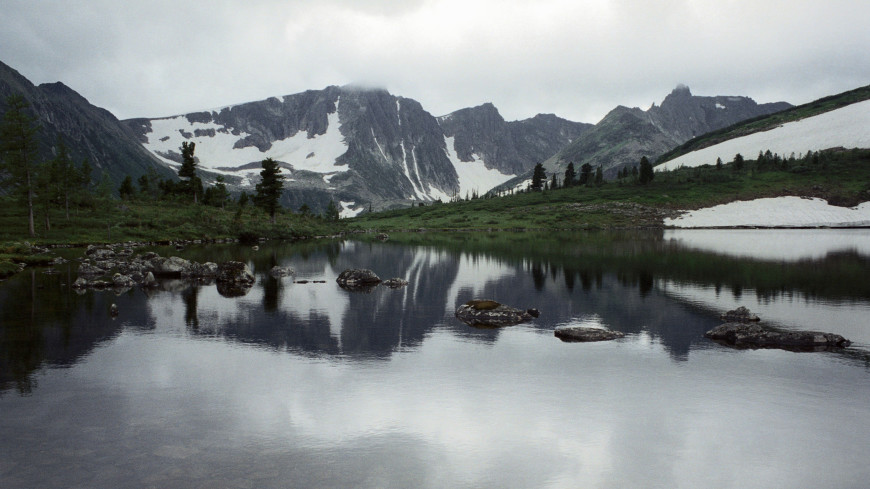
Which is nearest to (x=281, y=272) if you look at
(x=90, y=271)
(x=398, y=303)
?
(x=90, y=271)

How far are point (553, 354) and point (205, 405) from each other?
16.4 meters

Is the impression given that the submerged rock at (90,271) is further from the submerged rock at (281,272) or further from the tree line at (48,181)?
the tree line at (48,181)

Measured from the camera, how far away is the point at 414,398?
20.2m

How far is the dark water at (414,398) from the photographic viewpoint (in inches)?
578

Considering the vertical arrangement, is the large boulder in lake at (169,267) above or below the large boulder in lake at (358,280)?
above

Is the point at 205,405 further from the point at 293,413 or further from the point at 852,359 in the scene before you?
the point at 852,359

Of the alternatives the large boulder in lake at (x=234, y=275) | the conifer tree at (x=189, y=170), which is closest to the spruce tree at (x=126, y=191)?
the conifer tree at (x=189, y=170)

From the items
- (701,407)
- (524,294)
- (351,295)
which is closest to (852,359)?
(701,407)

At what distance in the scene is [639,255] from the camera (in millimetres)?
84188

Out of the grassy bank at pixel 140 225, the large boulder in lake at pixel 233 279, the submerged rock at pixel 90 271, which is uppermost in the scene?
the grassy bank at pixel 140 225

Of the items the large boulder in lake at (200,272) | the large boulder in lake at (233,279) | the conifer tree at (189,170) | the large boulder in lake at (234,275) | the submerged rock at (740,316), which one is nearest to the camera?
the submerged rock at (740,316)

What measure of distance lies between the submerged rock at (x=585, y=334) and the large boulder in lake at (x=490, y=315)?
451cm

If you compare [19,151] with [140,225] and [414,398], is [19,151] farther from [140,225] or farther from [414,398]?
[414,398]

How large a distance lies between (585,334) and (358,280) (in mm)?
28632
